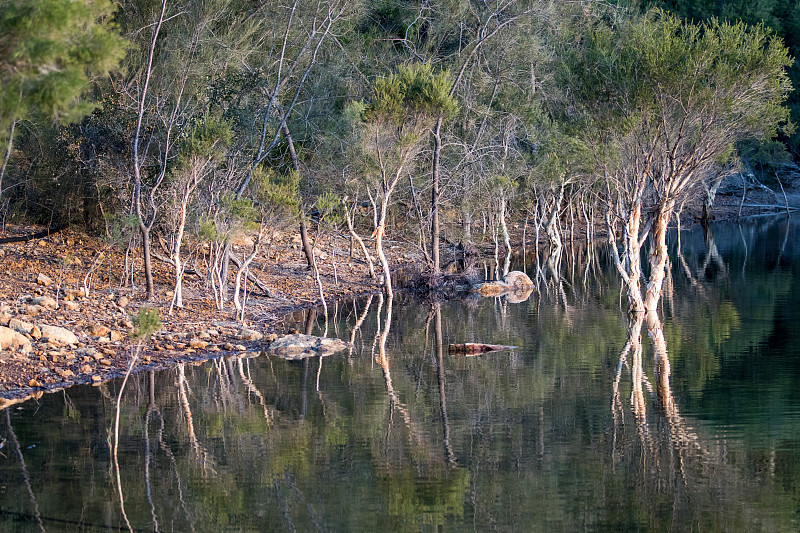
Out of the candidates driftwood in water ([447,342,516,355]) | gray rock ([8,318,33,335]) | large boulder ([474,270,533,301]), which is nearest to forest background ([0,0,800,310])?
large boulder ([474,270,533,301])

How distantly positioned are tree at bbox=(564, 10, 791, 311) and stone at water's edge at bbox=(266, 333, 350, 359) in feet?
27.1

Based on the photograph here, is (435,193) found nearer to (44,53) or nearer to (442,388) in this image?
(442,388)

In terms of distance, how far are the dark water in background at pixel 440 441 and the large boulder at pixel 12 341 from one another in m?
2.01

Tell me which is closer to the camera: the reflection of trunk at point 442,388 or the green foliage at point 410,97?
the reflection of trunk at point 442,388

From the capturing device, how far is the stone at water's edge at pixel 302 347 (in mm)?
18375

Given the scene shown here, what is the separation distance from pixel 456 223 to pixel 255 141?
1762 centimetres

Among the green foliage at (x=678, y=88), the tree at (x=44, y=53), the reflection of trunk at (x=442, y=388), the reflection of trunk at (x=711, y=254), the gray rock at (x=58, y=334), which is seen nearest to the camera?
the tree at (x=44, y=53)

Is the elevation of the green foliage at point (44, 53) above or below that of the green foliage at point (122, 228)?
above

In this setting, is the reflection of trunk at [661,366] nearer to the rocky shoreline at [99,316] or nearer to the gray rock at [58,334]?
the rocky shoreline at [99,316]

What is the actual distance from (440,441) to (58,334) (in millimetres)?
8931

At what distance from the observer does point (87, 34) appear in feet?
32.3

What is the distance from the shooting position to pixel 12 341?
628 inches

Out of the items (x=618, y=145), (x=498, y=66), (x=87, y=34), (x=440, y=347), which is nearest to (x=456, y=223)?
(x=498, y=66)

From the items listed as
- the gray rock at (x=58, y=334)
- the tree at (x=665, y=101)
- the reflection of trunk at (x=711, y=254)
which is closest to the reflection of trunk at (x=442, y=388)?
the tree at (x=665, y=101)
